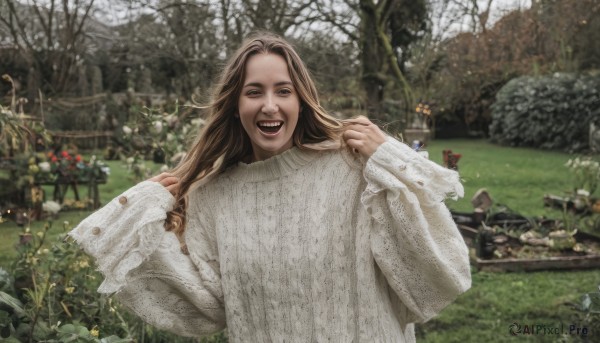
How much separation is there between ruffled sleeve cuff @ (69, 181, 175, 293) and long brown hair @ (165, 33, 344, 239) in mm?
118

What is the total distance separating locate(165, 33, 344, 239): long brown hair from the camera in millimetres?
1861

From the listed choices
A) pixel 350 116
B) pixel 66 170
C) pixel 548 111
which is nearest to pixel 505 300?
pixel 350 116

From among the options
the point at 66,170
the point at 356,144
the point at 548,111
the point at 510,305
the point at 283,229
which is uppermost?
the point at 356,144

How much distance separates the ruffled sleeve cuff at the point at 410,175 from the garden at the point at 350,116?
14 cm

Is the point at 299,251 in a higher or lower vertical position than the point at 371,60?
lower

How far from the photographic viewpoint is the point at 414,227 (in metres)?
1.64

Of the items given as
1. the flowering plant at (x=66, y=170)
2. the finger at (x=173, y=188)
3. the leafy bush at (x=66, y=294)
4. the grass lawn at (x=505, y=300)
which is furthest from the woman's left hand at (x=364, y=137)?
the flowering plant at (x=66, y=170)

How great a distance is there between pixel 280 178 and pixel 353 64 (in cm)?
626

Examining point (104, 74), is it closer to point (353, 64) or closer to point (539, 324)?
point (353, 64)

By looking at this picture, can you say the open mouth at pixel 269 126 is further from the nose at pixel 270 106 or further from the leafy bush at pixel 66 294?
the leafy bush at pixel 66 294

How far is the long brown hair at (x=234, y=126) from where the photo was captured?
6.11 ft

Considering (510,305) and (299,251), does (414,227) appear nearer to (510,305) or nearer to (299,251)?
(299,251)

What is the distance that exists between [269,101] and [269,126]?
74 mm

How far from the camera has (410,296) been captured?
175 centimetres
